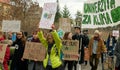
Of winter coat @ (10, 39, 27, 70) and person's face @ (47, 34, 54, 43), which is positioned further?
winter coat @ (10, 39, 27, 70)

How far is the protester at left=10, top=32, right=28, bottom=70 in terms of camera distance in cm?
1091

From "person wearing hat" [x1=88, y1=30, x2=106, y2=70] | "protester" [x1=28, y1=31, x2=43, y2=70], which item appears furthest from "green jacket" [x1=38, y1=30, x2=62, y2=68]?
"person wearing hat" [x1=88, y1=30, x2=106, y2=70]

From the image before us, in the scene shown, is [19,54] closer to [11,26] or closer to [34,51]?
[34,51]

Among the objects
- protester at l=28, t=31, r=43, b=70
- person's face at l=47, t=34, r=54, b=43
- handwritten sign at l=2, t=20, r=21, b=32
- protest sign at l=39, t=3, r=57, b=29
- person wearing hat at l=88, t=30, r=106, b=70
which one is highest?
protest sign at l=39, t=3, r=57, b=29

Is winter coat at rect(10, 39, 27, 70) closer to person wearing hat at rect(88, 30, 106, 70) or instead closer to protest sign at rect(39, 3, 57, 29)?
protest sign at rect(39, 3, 57, 29)

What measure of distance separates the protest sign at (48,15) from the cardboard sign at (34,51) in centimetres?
57

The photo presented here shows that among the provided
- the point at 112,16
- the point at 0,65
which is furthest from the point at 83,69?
the point at 0,65

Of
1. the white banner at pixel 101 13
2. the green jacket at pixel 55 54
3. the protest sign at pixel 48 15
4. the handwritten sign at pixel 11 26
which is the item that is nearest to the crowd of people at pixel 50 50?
the green jacket at pixel 55 54

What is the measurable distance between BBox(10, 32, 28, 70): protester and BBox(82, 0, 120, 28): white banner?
191 centimetres

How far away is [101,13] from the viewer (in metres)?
10.9

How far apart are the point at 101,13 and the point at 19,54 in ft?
8.17

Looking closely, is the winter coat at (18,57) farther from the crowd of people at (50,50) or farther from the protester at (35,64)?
the protester at (35,64)

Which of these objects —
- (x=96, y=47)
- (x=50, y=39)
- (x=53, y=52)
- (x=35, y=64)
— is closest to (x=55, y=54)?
(x=53, y=52)

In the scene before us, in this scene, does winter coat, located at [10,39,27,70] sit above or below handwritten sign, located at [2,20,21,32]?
below
